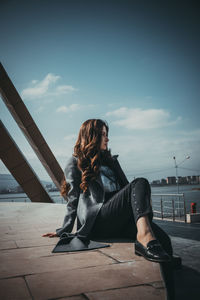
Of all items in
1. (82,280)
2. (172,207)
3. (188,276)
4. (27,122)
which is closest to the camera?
(82,280)

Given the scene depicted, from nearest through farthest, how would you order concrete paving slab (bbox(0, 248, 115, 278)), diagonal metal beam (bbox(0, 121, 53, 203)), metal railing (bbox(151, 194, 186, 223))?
concrete paving slab (bbox(0, 248, 115, 278)), diagonal metal beam (bbox(0, 121, 53, 203)), metal railing (bbox(151, 194, 186, 223))

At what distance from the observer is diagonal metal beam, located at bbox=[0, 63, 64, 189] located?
12.5m

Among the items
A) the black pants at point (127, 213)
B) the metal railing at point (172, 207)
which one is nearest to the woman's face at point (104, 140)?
the black pants at point (127, 213)

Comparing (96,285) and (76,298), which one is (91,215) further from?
(76,298)

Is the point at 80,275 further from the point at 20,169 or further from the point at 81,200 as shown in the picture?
the point at 20,169

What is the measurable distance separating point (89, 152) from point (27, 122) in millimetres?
11517

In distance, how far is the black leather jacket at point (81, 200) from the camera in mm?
2105

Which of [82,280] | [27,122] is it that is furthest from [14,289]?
[27,122]

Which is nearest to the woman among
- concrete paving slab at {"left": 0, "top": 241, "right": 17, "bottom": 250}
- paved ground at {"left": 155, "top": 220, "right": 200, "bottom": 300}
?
paved ground at {"left": 155, "top": 220, "right": 200, "bottom": 300}

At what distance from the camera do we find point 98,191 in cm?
217

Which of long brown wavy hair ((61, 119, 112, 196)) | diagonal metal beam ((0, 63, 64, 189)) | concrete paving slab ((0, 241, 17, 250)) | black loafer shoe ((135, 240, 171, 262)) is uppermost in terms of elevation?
diagonal metal beam ((0, 63, 64, 189))

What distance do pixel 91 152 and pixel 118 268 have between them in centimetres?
104

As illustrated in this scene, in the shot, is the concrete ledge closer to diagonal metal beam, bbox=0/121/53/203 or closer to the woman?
diagonal metal beam, bbox=0/121/53/203

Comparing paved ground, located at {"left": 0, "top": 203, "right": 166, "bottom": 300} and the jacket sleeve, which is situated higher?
the jacket sleeve
